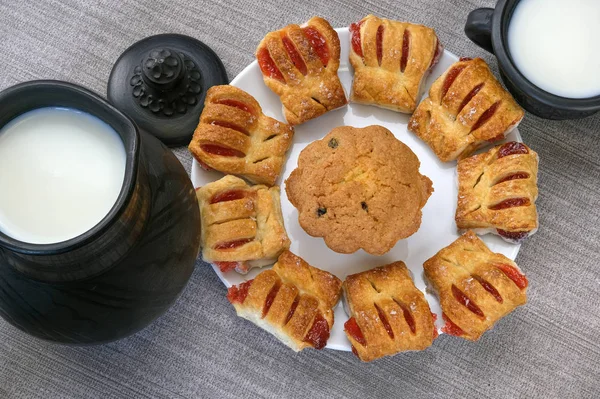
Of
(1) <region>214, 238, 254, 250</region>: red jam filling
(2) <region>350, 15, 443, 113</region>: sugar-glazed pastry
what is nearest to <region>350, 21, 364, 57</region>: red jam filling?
(2) <region>350, 15, 443, 113</region>: sugar-glazed pastry

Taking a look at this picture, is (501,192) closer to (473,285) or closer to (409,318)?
(473,285)

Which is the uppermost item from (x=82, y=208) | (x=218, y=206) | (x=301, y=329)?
(x=82, y=208)

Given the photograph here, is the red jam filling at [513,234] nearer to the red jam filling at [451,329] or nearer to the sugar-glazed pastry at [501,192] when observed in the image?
the sugar-glazed pastry at [501,192]

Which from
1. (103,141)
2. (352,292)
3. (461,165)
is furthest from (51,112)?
(461,165)

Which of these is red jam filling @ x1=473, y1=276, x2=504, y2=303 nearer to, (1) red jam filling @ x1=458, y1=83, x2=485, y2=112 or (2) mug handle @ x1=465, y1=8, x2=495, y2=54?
(1) red jam filling @ x1=458, y1=83, x2=485, y2=112

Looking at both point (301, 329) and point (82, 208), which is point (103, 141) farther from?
point (301, 329)

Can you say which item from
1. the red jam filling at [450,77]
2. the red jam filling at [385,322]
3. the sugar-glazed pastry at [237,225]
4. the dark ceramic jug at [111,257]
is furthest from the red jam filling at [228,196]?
the red jam filling at [450,77]
